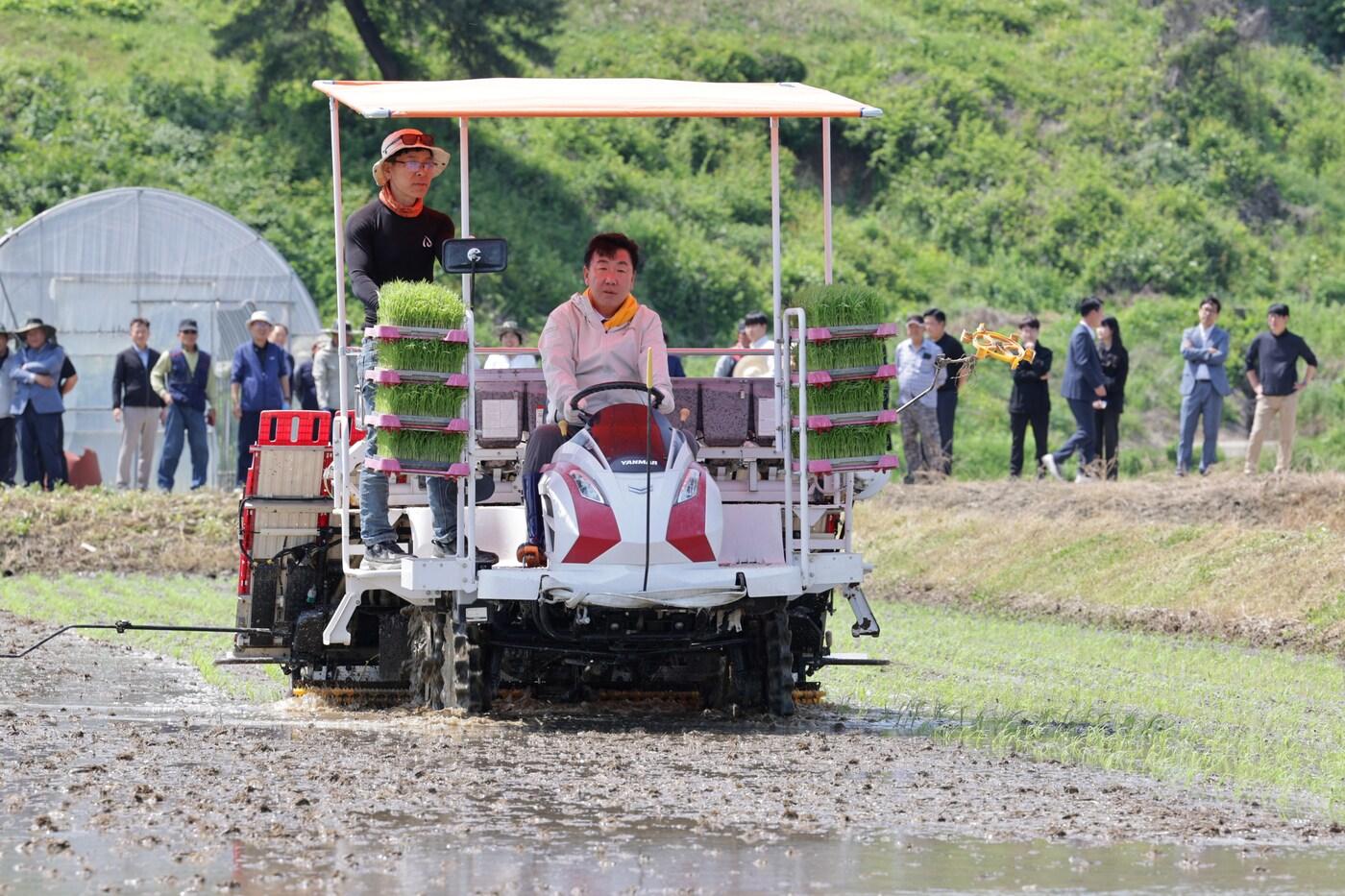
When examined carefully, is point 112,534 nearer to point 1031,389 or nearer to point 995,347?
point 1031,389

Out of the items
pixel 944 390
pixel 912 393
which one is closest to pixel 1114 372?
pixel 944 390

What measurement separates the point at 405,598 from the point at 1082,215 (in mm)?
34736

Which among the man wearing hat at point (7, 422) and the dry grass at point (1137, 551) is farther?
the man wearing hat at point (7, 422)

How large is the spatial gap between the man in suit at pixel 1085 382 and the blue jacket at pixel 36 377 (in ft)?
34.9

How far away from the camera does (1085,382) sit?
24188 mm

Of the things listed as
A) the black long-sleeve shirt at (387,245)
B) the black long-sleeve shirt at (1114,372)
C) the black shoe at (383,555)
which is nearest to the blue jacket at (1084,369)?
the black long-sleeve shirt at (1114,372)

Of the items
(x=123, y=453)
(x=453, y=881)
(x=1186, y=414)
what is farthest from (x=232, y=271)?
(x=453, y=881)

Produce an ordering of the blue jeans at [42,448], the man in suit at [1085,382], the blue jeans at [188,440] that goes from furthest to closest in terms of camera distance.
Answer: the blue jeans at [188,440] → the blue jeans at [42,448] → the man in suit at [1085,382]

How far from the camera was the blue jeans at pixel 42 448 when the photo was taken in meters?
25.7

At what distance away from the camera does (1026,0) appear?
56094 mm

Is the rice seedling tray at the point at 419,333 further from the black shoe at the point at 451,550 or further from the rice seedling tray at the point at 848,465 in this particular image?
the rice seedling tray at the point at 848,465

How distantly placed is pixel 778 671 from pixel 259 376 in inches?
566

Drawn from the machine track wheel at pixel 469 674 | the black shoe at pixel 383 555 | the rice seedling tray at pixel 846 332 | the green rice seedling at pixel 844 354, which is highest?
the rice seedling tray at pixel 846 332

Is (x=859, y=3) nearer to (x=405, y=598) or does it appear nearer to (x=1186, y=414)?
(x=1186, y=414)
